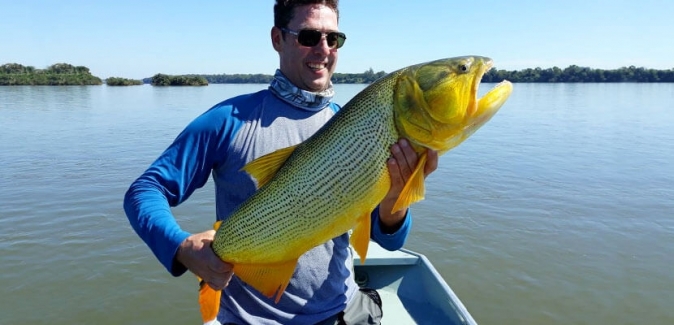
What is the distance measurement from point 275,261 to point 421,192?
2.61 feet

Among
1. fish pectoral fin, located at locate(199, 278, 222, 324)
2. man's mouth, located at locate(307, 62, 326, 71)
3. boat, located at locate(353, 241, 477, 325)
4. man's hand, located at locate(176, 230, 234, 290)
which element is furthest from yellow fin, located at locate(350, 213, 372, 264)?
boat, located at locate(353, 241, 477, 325)

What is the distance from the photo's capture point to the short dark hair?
3064 millimetres

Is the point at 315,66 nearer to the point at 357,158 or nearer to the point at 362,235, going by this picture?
the point at 357,158

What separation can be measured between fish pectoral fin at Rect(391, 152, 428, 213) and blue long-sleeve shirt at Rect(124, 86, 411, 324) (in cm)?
64

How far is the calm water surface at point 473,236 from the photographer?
7691mm

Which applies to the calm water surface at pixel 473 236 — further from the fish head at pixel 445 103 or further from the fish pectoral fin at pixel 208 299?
the fish head at pixel 445 103

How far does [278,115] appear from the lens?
3.03m

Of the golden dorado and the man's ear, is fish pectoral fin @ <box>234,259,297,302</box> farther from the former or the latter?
the man's ear

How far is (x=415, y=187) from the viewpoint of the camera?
228 centimetres

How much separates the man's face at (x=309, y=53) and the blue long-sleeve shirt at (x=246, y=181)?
0.19 metres

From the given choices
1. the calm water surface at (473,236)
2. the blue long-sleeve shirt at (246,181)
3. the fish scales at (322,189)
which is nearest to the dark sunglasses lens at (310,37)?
the blue long-sleeve shirt at (246,181)

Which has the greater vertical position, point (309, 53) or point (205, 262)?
point (309, 53)

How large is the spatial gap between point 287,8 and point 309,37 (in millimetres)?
263

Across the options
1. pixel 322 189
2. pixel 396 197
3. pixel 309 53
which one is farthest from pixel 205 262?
pixel 309 53
